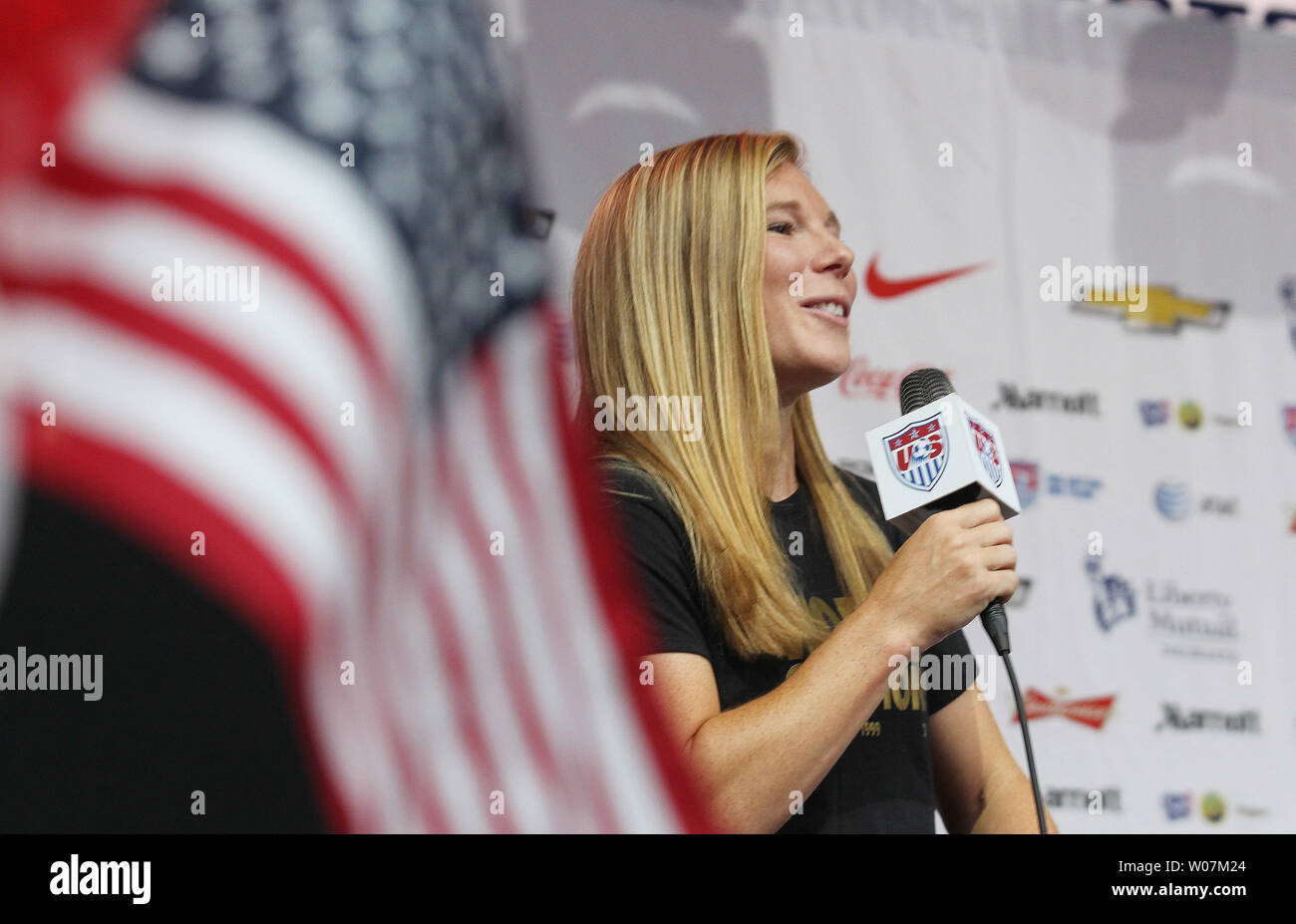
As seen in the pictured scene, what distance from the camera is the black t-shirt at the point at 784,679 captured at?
1.23m

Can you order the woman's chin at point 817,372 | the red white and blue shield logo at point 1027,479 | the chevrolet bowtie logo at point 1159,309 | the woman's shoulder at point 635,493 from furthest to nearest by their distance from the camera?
the chevrolet bowtie logo at point 1159,309
the red white and blue shield logo at point 1027,479
the woman's chin at point 817,372
the woman's shoulder at point 635,493

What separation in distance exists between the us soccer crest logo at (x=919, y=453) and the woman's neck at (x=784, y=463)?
179 mm

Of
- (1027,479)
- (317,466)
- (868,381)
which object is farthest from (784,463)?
(1027,479)

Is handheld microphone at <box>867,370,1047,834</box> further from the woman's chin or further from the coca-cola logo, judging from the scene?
the coca-cola logo

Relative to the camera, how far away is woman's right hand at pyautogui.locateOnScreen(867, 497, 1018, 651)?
1.16 m

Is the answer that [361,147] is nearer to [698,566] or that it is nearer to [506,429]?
[506,429]

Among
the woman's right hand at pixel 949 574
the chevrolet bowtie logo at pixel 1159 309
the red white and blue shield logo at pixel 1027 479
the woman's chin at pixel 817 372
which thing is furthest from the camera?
the chevrolet bowtie logo at pixel 1159 309

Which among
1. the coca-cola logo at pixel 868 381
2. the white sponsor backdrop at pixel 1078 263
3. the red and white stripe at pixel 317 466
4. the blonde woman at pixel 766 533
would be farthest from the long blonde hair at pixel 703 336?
the coca-cola logo at pixel 868 381

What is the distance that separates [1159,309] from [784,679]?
1.86m

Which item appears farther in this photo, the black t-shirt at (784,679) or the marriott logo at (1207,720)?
the marriott logo at (1207,720)

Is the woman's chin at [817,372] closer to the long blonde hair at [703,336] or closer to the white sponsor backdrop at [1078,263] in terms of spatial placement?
the long blonde hair at [703,336]

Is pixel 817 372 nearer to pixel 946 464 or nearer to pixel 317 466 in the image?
pixel 946 464

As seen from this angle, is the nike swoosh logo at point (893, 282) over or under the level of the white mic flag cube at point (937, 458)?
over

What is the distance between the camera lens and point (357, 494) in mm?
1882
